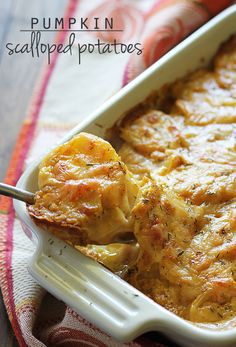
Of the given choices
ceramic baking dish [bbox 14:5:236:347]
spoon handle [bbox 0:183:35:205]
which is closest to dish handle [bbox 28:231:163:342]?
ceramic baking dish [bbox 14:5:236:347]

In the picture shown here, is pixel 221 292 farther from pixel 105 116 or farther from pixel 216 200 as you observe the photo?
pixel 105 116

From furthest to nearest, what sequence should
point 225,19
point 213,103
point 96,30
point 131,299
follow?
1. point 96,30
2. point 225,19
3. point 213,103
4. point 131,299

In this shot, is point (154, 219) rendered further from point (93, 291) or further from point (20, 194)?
point (20, 194)

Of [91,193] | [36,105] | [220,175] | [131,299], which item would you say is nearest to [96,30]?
[36,105]

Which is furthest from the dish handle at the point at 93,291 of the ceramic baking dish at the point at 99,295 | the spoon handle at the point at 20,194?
the spoon handle at the point at 20,194

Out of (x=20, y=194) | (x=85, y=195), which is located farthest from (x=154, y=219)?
(x=20, y=194)

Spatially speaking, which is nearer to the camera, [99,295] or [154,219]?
[99,295]

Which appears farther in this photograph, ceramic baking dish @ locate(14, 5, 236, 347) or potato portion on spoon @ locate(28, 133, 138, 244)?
potato portion on spoon @ locate(28, 133, 138, 244)

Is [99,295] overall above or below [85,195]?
below

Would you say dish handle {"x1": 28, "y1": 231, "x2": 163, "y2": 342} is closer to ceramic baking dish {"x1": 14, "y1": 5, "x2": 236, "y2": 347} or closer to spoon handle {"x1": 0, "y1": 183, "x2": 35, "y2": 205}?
ceramic baking dish {"x1": 14, "y1": 5, "x2": 236, "y2": 347}
